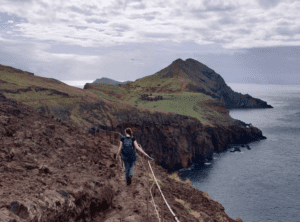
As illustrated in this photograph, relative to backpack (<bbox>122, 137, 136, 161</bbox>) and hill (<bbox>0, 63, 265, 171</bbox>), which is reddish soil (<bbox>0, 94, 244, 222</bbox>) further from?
hill (<bbox>0, 63, 265, 171</bbox>)

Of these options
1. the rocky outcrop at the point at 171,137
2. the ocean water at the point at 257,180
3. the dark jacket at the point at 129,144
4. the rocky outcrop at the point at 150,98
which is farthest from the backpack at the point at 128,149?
the rocky outcrop at the point at 150,98

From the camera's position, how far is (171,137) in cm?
7562

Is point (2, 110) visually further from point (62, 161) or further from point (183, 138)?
point (183, 138)

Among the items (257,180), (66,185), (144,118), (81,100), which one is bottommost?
(257,180)

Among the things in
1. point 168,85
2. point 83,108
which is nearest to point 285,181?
point 83,108

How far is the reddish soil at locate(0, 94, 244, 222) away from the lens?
6.41 metres

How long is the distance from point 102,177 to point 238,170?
208ft

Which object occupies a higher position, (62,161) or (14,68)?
(14,68)

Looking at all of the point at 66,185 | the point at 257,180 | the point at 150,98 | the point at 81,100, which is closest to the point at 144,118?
the point at 81,100

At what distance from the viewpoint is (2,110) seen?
13438 mm

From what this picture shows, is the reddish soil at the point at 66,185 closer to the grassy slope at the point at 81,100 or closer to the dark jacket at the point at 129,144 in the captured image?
the dark jacket at the point at 129,144

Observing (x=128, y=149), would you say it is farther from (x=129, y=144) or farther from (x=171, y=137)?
(x=171, y=137)

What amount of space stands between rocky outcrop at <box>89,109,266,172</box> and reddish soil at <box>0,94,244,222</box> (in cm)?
4566

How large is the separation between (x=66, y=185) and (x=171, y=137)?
68.6 meters
